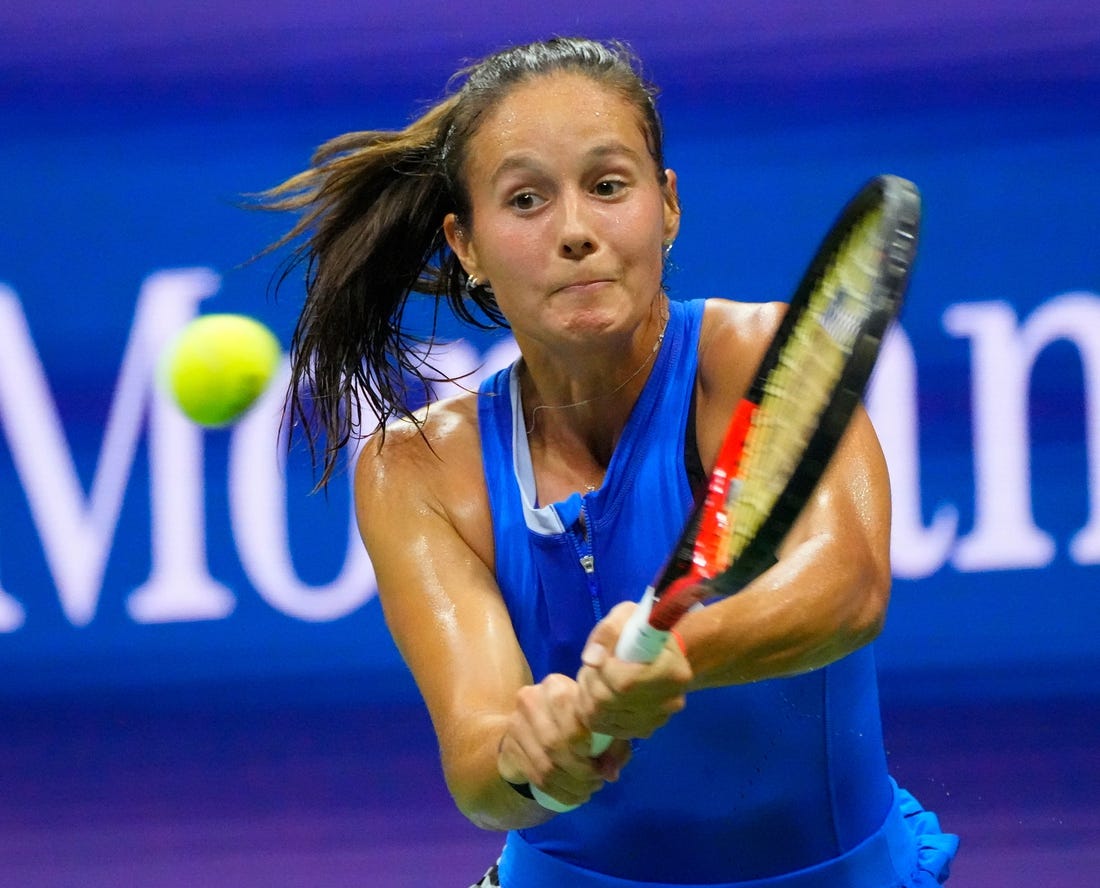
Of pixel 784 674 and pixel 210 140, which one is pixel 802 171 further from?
pixel 784 674

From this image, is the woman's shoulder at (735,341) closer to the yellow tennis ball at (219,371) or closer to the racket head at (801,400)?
the racket head at (801,400)

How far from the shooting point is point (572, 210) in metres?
1.97

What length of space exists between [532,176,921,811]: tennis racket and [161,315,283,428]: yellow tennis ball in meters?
1.40

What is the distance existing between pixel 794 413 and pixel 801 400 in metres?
0.01

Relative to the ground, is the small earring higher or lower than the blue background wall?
lower

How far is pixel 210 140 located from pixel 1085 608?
1873 mm

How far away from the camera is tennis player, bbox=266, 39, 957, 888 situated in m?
1.97

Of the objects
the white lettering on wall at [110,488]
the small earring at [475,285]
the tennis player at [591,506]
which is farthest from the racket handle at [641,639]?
the white lettering on wall at [110,488]

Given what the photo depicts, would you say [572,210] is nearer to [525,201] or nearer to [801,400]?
[525,201]

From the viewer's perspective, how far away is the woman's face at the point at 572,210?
1974mm

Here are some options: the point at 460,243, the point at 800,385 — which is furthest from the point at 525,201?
the point at 800,385

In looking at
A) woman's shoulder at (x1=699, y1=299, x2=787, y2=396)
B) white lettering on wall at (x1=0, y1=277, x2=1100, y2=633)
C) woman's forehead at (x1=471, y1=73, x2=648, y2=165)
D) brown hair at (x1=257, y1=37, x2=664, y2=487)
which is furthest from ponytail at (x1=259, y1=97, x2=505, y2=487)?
white lettering on wall at (x1=0, y1=277, x2=1100, y2=633)

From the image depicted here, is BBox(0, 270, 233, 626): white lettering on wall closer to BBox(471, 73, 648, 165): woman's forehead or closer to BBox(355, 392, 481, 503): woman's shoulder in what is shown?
BBox(355, 392, 481, 503): woman's shoulder

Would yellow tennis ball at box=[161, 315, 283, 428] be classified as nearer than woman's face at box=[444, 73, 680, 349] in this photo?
No
